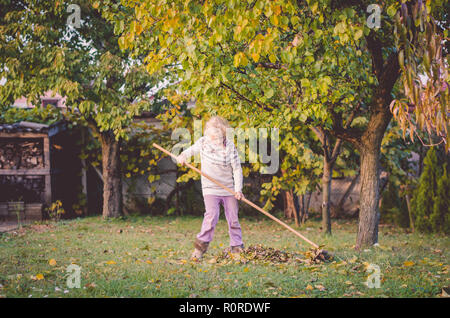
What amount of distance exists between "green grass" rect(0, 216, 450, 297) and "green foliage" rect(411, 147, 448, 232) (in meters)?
0.40

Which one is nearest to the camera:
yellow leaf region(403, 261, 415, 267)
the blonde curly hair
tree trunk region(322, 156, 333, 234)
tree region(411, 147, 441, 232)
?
yellow leaf region(403, 261, 415, 267)

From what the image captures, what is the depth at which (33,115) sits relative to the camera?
1026 centimetres

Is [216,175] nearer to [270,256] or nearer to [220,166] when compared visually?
[220,166]

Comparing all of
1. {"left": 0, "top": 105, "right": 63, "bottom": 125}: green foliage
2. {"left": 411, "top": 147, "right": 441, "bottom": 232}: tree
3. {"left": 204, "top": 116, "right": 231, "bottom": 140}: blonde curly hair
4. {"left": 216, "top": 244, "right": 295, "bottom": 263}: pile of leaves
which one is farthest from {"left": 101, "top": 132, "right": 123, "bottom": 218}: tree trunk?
{"left": 411, "top": 147, "right": 441, "bottom": 232}: tree

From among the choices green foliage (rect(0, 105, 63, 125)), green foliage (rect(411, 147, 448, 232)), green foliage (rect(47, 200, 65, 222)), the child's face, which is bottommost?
green foliage (rect(47, 200, 65, 222))

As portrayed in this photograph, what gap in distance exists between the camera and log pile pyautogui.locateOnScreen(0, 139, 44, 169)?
1041 cm

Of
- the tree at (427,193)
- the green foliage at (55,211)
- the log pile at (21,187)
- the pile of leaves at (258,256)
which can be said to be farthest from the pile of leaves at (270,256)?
the log pile at (21,187)

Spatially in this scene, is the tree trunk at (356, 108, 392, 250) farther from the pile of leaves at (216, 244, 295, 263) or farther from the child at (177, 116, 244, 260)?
the child at (177, 116, 244, 260)

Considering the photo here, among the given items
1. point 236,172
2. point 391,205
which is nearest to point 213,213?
point 236,172

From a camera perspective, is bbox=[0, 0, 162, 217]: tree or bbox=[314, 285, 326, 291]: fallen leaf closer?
bbox=[314, 285, 326, 291]: fallen leaf

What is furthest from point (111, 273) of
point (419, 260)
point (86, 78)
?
point (86, 78)

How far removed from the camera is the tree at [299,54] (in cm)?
393

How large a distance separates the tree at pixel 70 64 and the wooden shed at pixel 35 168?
1448 millimetres

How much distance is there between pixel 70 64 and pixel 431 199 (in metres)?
7.34
